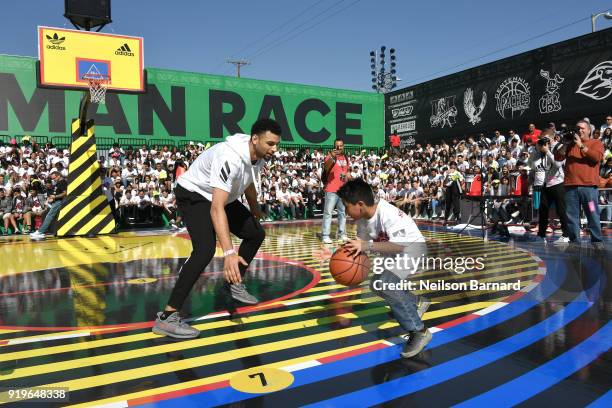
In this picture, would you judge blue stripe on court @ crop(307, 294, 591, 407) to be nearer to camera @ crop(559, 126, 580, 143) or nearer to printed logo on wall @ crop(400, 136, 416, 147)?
camera @ crop(559, 126, 580, 143)

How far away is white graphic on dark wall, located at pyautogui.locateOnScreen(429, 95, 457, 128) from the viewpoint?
25.4 metres

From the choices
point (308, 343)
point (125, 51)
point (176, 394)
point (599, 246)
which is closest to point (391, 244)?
point (308, 343)

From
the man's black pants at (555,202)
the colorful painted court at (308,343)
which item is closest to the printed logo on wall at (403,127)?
the man's black pants at (555,202)

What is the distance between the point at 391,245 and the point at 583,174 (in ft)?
19.6

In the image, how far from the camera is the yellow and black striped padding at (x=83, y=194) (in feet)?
40.0

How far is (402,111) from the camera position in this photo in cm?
3012

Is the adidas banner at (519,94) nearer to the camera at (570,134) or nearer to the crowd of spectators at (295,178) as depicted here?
the crowd of spectators at (295,178)

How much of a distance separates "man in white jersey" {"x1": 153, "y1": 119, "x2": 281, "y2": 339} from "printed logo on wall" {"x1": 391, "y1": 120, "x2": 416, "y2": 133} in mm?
25703

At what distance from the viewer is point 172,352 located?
3.64 m

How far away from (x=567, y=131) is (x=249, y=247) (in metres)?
6.26

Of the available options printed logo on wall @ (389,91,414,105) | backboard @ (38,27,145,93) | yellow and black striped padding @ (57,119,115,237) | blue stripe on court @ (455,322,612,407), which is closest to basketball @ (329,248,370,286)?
blue stripe on court @ (455,322,612,407)

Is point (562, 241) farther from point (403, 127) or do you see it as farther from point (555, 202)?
point (403, 127)

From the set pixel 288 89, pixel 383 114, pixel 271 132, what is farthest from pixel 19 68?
pixel 271 132

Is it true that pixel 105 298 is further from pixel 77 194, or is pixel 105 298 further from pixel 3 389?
pixel 77 194
